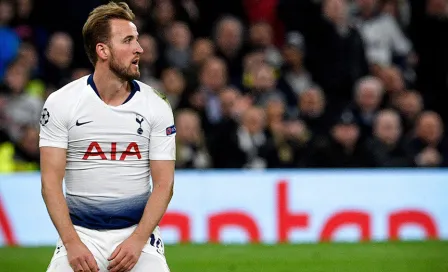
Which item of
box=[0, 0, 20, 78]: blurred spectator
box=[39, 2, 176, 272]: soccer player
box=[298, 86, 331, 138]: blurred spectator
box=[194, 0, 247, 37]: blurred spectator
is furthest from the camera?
box=[194, 0, 247, 37]: blurred spectator

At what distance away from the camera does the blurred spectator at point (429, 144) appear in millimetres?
12781

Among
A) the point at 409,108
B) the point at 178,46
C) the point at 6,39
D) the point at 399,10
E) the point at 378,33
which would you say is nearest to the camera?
the point at 6,39

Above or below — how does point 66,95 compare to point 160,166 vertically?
above

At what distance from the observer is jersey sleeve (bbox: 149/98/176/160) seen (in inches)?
217

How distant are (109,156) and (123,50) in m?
0.61

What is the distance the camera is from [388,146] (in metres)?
12.6

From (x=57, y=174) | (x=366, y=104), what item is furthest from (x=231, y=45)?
(x=57, y=174)

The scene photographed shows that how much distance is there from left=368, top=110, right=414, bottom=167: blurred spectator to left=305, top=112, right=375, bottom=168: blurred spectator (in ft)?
0.46

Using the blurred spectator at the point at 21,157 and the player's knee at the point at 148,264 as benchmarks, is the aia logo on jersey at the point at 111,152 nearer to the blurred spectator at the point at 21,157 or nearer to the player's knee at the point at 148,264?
the player's knee at the point at 148,264

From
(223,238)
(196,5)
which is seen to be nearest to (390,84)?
(196,5)

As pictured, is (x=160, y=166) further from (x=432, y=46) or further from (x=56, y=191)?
(x=432, y=46)

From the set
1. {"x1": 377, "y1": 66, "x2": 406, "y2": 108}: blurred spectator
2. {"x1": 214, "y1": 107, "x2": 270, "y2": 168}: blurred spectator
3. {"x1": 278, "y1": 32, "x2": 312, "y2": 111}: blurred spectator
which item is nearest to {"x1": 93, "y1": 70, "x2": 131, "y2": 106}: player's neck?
{"x1": 214, "y1": 107, "x2": 270, "y2": 168}: blurred spectator

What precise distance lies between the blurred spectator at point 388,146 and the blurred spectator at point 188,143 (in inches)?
88.5

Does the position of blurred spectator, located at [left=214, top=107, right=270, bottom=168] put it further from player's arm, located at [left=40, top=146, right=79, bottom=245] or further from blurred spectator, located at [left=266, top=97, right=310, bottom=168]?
player's arm, located at [left=40, top=146, right=79, bottom=245]
